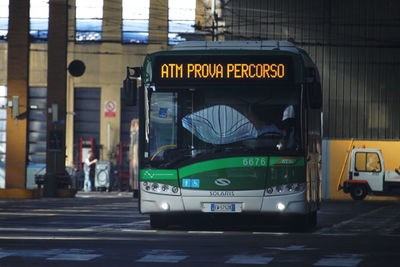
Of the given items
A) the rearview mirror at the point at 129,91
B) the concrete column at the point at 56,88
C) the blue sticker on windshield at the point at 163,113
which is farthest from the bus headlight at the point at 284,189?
the concrete column at the point at 56,88

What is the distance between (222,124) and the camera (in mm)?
20281

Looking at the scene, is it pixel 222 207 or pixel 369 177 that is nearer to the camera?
pixel 222 207

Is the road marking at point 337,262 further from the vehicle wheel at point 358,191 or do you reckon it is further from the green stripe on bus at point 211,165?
the vehicle wheel at point 358,191

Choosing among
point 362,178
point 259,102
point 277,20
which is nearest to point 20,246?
point 259,102

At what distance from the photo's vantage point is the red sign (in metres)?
67.4

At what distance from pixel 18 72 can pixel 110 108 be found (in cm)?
1715

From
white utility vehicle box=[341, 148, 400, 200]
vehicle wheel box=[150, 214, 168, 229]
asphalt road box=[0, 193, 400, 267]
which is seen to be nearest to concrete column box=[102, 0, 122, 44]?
white utility vehicle box=[341, 148, 400, 200]

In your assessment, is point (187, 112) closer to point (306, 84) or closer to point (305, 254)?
point (306, 84)

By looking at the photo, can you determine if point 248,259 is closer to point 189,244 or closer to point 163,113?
point 189,244

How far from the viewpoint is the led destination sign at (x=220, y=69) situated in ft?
67.7

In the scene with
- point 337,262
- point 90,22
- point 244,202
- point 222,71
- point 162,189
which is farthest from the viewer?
point 90,22

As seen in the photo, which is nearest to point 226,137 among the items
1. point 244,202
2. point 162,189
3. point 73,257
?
point 244,202

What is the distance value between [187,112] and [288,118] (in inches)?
67.4

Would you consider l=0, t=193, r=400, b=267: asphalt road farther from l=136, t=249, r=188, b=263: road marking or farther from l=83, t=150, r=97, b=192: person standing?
l=83, t=150, r=97, b=192: person standing
